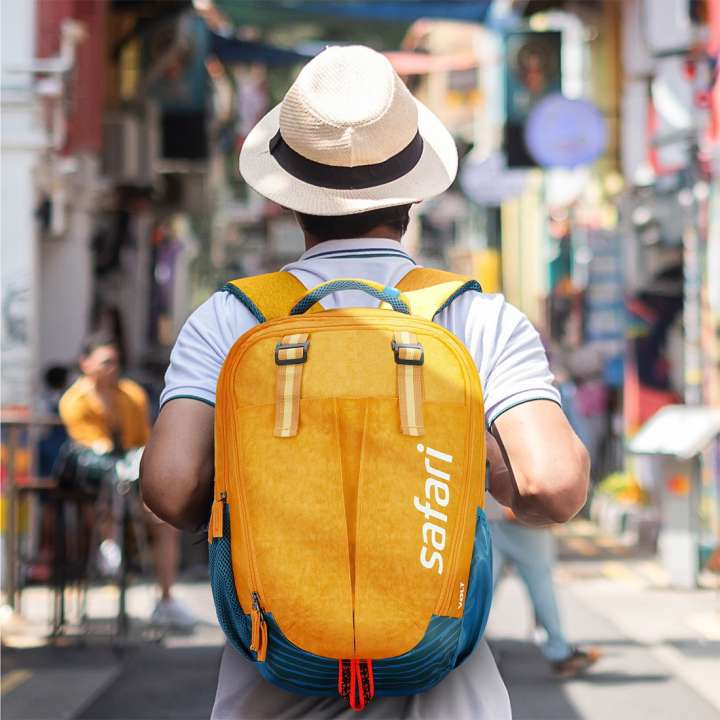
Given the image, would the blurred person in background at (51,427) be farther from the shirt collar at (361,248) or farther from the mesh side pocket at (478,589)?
the mesh side pocket at (478,589)

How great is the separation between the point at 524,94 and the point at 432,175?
19.3 meters

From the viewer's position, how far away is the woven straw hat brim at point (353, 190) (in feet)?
9.01

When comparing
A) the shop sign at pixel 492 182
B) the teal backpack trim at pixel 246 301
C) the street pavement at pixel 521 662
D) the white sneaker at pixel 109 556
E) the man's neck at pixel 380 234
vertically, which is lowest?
the street pavement at pixel 521 662

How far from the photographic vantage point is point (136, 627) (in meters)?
11.3

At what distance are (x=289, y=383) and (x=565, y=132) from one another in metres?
18.6

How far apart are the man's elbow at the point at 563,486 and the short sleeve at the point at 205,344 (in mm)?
525

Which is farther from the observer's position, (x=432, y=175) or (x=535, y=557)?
(x=535, y=557)

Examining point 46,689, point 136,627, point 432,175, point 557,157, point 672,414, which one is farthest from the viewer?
point 557,157

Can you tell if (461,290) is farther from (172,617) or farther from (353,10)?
(353,10)

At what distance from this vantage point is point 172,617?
35.8 feet

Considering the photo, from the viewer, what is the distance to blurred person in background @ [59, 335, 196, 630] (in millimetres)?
10938

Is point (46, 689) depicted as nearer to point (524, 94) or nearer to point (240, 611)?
point (240, 611)

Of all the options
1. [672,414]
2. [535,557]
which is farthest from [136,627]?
[672,414]

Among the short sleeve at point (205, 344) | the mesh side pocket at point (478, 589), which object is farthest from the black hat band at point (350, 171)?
the mesh side pocket at point (478, 589)
